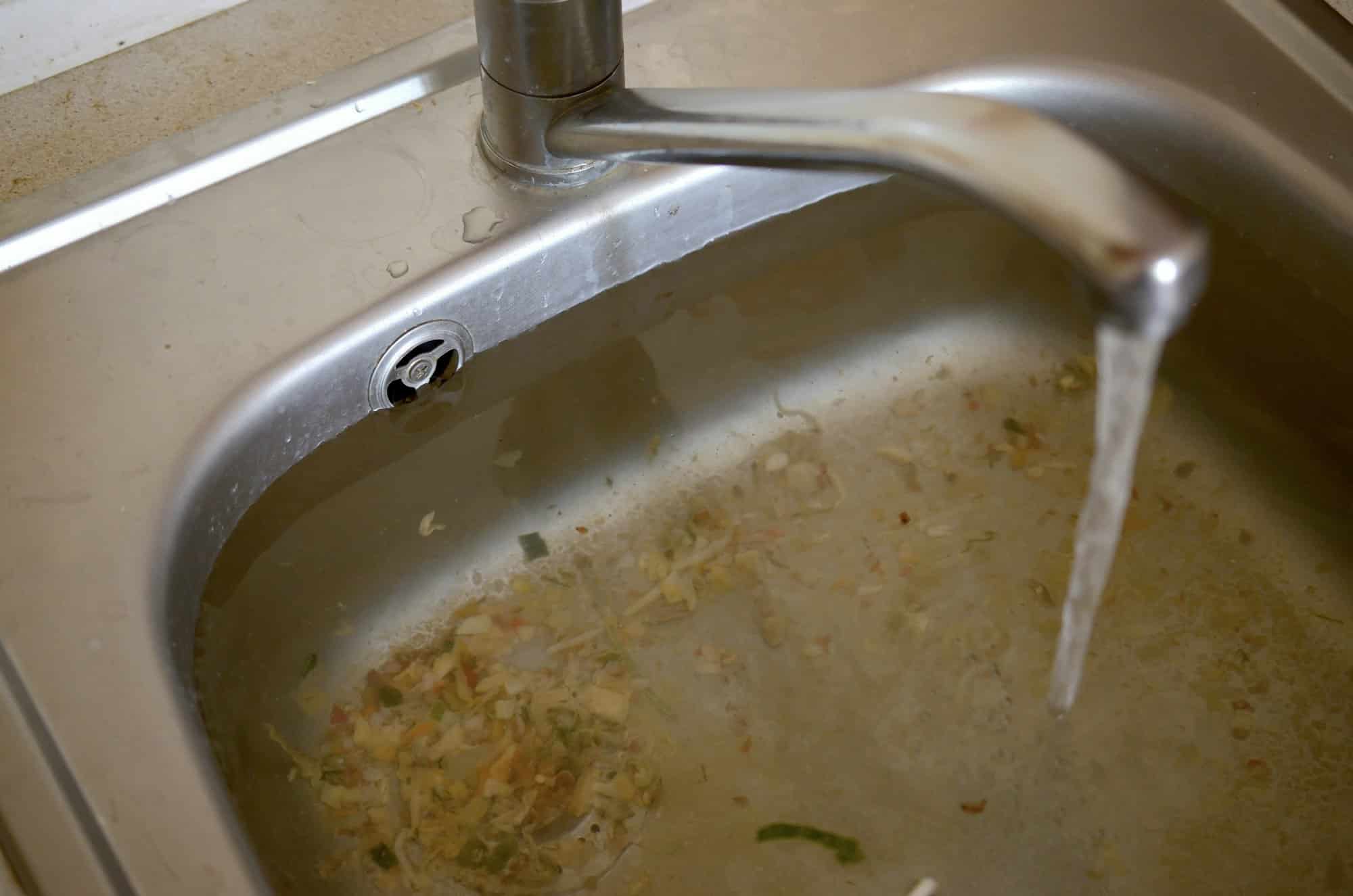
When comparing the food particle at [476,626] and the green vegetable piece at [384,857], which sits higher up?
the food particle at [476,626]

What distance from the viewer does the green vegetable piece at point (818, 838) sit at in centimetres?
65

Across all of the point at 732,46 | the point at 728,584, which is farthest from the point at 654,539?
the point at 732,46

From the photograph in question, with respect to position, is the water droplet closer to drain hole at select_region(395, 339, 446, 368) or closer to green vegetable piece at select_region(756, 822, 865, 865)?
drain hole at select_region(395, 339, 446, 368)

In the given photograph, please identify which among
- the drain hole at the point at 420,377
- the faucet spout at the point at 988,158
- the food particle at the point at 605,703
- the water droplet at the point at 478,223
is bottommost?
the food particle at the point at 605,703

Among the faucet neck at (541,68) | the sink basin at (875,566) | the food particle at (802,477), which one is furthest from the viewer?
the food particle at (802,477)

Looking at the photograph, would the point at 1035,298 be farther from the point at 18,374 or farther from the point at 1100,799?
the point at 18,374

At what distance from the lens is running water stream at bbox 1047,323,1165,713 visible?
1.23ft

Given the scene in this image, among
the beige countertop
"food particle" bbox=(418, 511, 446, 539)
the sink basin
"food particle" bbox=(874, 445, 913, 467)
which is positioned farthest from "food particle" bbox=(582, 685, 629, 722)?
the beige countertop

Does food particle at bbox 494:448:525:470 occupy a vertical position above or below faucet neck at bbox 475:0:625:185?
below

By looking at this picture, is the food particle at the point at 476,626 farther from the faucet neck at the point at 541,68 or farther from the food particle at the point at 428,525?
the faucet neck at the point at 541,68

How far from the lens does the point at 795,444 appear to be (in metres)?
0.77

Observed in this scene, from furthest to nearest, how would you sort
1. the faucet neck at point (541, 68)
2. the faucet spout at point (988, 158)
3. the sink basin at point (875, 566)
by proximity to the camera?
the sink basin at point (875, 566)
the faucet neck at point (541, 68)
the faucet spout at point (988, 158)

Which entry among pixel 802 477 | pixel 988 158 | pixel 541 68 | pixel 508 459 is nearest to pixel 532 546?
pixel 508 459

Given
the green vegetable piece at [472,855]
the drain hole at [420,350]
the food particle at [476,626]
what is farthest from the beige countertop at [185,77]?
the green vegetable piece at [472,855]
